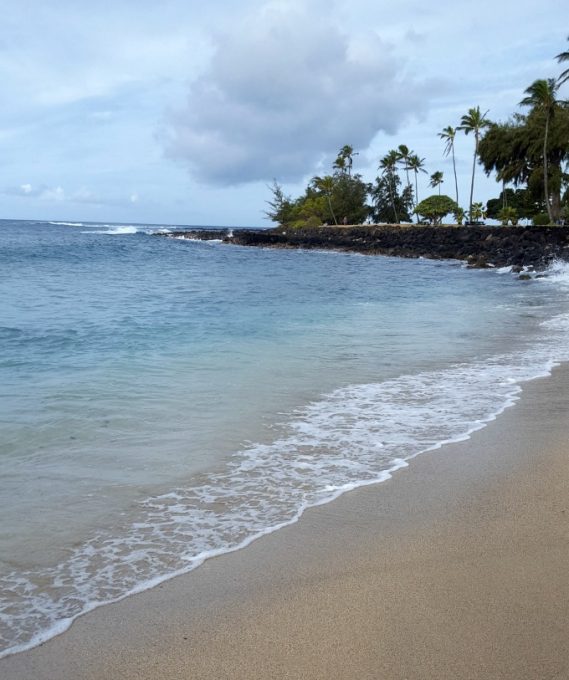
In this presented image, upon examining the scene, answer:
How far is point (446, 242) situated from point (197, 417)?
146 feet

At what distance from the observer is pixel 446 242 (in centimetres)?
4800

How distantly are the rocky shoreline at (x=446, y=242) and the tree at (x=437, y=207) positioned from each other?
4927mm

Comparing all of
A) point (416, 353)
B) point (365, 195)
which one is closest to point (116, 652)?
point (416, 353)

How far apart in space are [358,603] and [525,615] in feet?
2.33

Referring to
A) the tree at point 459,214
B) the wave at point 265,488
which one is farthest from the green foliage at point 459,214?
the wave at point 265,488

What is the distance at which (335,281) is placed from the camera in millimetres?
25984

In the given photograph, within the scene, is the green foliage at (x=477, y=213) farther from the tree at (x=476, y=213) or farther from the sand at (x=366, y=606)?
the sand at (x=366, y=606)

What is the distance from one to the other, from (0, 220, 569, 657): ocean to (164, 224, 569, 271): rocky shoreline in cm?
1976

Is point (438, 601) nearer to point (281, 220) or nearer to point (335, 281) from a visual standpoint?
point (335, 281)

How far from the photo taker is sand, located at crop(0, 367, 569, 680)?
2.45 m

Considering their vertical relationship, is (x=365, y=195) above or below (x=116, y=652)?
above

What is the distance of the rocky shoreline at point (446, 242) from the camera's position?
34469 mm

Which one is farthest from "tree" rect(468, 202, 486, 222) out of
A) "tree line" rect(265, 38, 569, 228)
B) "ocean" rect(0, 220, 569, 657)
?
"ocean" rect(0, 220, 569, 657)

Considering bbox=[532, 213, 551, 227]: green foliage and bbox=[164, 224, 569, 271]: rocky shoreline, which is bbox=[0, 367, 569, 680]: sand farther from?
bbox=[532, 213, 551, 227]: green foliage
